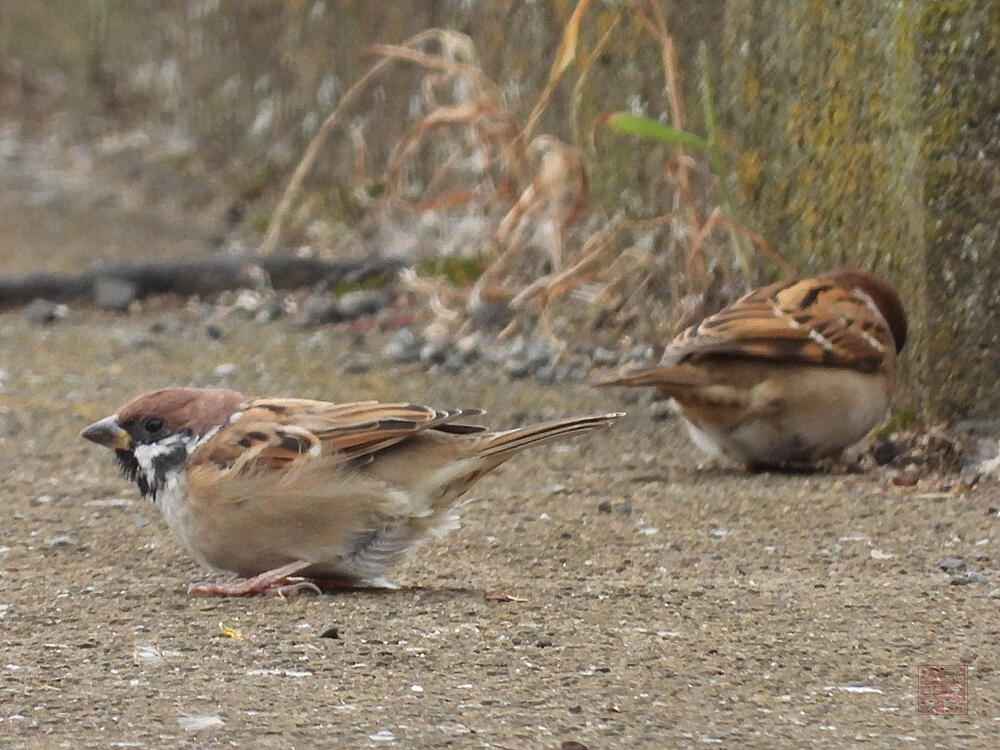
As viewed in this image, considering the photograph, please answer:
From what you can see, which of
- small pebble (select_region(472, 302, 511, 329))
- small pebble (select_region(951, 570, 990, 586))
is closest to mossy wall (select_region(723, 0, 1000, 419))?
small pebble (select_region(951, 570, 990, 586))

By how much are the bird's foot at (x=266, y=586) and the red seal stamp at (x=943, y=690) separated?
1.33 m

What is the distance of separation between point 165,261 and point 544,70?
73.3 inches

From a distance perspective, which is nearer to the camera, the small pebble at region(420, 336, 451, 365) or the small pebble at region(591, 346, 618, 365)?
the small pebble at region(591, 346, 618, 365)

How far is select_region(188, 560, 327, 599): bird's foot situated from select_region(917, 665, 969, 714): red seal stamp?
4.37 feet

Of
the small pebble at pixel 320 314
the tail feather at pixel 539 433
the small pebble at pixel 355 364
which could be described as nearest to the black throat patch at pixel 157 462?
the tail feather at pixel 539 433

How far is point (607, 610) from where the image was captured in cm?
352

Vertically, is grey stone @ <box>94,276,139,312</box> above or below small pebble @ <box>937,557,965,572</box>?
below

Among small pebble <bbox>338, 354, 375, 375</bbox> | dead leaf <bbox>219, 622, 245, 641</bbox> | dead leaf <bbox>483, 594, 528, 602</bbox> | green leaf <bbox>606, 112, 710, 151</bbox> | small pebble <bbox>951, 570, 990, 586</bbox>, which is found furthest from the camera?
small pebble <bbox>338, 354, 375, 375</bbox>

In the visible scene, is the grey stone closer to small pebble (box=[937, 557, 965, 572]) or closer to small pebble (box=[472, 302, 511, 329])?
small pebble (box=[472, 302, 511, 329])

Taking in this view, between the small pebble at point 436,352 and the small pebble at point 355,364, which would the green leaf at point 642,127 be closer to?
the small pebble at point 436,352

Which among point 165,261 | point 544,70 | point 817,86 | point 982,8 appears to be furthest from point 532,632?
point 165,261

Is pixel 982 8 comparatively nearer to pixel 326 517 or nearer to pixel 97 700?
pixel 326 517

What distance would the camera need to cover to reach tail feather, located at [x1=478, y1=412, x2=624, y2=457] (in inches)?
152

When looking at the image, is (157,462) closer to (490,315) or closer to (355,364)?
(355,364)
